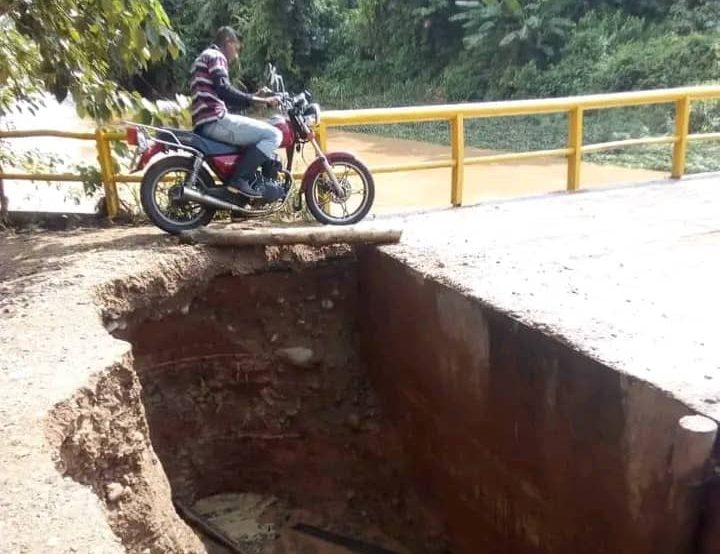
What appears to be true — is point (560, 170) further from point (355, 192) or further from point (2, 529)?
point (2, 529)

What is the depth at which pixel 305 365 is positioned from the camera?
6359mm

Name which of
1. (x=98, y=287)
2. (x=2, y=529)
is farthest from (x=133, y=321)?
(x=2, y=529)

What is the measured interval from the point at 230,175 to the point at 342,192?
0.98m

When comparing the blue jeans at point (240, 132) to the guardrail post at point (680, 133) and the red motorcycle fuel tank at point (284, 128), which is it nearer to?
the red motorcycle fuel tank at point (284, 128)

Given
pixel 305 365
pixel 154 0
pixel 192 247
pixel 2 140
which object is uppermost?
pixel 154 0

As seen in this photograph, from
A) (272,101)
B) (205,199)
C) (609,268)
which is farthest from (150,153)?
(609,268)

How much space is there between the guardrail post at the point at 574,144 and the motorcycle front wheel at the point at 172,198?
144 inches

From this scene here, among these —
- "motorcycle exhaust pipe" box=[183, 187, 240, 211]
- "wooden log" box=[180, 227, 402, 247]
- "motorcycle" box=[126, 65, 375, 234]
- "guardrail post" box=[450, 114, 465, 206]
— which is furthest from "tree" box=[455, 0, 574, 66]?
"motorcycle exhaust pipe" box=[183, 187, 240, 211]

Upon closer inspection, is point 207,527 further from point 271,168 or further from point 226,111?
point 226,111

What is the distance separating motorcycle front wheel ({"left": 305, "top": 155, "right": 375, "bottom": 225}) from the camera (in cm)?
657

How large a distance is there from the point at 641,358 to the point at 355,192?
3525 millimetres

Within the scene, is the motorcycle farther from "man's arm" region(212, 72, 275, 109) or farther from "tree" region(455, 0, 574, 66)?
"tree" region(455, 0, 574, 66)

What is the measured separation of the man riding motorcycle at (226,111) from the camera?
5996 mm

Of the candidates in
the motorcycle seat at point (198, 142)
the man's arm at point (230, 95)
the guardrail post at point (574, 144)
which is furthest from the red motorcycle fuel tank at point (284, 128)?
the guardrail post at point (574, 144)
